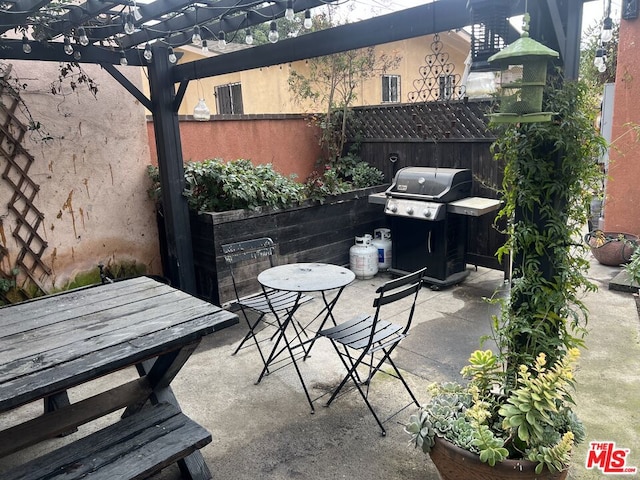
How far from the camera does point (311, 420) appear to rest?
9.30ft

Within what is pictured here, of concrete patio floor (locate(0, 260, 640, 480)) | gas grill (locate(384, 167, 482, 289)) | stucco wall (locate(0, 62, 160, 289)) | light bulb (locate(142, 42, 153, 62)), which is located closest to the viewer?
concrete patio floor (locate(0, 260, 640, 480))

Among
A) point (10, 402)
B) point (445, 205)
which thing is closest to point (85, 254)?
point (10, 402)

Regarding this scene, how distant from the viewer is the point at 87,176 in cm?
466

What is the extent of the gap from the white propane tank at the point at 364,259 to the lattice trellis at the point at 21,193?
10.2 feet

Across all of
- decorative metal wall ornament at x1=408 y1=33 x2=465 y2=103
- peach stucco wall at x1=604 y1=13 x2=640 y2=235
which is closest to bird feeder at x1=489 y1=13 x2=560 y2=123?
decorative metal wall ornament at x1=408 y1=33 x2=465 y2=103

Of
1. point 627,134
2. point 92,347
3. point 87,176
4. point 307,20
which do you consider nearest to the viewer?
point 92,347

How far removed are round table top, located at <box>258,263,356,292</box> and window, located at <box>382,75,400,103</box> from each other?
772 centimetres

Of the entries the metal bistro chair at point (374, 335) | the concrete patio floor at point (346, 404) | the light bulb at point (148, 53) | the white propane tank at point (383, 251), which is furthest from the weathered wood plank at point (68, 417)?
the white propane tank at point (383, 251)

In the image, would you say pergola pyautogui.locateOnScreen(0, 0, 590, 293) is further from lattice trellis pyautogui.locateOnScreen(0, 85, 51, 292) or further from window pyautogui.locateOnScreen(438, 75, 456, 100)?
window pyautogui.locateOnScreen(438, 75, 456, 100)

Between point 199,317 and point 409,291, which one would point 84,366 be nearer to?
point 199,317

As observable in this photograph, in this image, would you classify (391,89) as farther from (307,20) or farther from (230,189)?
(307,20)

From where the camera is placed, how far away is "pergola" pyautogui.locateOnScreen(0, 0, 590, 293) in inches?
98.3

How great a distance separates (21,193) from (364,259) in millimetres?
3416

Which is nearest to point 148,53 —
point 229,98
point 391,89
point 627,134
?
point 627,134
